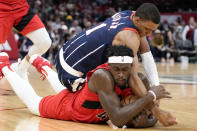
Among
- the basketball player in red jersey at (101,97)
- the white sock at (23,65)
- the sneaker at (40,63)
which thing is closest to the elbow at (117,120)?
the basketball player in red jersey at (101,97)

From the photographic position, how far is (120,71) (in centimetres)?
293

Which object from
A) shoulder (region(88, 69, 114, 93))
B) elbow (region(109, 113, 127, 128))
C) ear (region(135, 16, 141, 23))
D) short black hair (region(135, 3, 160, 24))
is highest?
short black hair (region(135, 3, 160, 24))

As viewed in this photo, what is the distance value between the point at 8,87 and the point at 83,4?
1505 centimetres

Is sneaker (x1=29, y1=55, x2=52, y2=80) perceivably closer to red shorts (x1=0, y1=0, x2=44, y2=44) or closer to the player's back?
red shorts (x1=0, y1=0, x2=44, y2=44)

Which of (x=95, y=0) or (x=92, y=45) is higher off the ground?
(x=92, y=45)

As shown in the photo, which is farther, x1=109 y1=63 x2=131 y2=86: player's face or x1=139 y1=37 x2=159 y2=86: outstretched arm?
x1=139 y1=37 x2=159 y2=86: outstretched arm

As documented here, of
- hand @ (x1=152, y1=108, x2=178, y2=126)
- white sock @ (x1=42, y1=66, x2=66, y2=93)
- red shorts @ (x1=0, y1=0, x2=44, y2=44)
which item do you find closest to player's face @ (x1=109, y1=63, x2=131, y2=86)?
hand @ (x1=152, y1=108, x2=178, y2=126)

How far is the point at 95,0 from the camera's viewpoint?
20.3m

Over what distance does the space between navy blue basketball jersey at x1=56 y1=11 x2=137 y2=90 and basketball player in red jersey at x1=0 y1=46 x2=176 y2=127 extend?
32 centimetres

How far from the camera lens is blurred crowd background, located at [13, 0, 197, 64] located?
47.0 ft

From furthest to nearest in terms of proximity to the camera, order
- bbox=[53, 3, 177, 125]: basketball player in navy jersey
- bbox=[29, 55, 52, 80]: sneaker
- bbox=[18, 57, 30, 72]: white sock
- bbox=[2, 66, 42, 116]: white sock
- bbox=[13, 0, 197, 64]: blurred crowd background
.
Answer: bbox=[13, 0, 197, 64]: blurred crowd background, bbox=[18, 57, 30, 72]: white sock, bbox=[29, 55, 52, 80]: sneaker, bbox=[2, 66, 42, 116]: white sock, bbox=[53, 3, 177, 125]: basketball player in navy jersey

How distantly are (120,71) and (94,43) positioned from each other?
2.18ft

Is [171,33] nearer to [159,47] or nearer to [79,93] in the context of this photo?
[159,47]

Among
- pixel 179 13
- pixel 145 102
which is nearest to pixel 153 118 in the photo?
pixel 145 102
